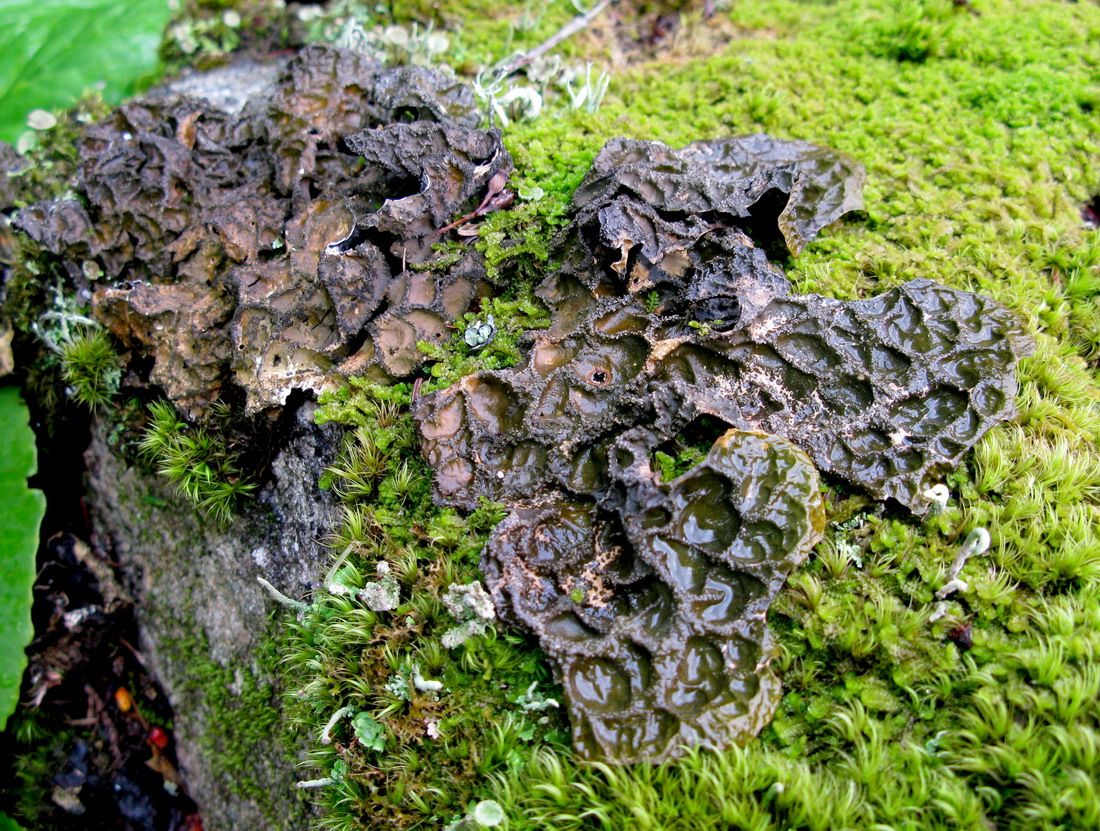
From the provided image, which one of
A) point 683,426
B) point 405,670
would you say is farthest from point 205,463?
point 683,426

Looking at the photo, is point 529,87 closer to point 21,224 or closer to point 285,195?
point 285,195

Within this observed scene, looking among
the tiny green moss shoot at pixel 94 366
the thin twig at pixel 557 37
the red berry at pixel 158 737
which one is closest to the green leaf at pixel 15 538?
the tiny green moss shoot at pixel 94 366

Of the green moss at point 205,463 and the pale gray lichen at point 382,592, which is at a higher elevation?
the green moss at point 205,463

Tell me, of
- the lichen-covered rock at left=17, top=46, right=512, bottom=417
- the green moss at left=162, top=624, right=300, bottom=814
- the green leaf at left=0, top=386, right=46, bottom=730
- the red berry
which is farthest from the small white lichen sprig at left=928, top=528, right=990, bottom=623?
the green leaf at left=0, top=386, right=46, bottom=730

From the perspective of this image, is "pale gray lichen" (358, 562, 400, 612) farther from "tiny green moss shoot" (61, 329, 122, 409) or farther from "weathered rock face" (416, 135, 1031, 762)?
"tiny green moss shoot" (61, 329, 122, 409)

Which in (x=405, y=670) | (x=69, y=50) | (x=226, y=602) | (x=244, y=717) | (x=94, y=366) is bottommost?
(x=244, y=717)

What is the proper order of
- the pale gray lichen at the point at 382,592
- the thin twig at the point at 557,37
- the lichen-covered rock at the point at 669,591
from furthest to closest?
the thin twig at the point at 557,37 < the pale gray lichen at the point at 382,592 < the lichen-covered rock at the point at 669,591

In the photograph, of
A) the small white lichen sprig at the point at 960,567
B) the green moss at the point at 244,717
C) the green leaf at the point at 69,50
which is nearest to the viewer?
the small white lichen sprig at the point at 960,567

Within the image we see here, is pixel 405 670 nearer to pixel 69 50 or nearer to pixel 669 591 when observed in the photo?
pixel 669 591

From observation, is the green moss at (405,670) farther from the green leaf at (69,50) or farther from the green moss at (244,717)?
the green leaf at (69,50)
